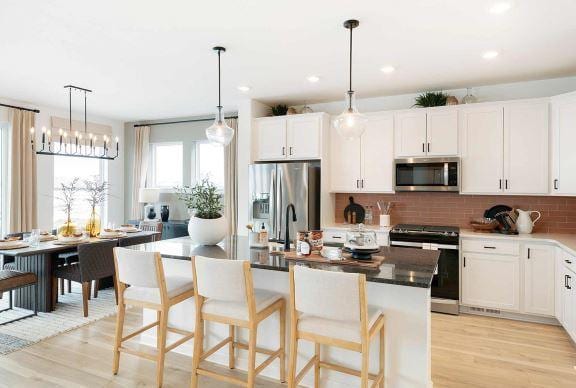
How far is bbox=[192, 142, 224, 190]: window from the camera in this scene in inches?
256

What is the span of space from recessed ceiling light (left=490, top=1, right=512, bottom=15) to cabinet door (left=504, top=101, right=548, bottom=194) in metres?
1.83

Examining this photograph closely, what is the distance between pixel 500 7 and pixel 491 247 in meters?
2.47

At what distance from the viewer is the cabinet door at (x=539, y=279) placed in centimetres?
376

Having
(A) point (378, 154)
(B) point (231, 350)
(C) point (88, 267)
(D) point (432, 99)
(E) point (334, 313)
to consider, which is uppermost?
(D) point (432, 99)

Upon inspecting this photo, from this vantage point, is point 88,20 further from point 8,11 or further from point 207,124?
point 207,124

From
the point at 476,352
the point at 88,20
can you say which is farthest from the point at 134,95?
the point at 476,352

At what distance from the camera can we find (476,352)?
3.19 m

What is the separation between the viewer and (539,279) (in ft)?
12.5

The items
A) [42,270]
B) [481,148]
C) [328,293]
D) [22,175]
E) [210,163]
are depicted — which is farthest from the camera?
[210,163]

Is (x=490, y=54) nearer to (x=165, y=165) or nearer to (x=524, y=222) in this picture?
(x=524, y=222)

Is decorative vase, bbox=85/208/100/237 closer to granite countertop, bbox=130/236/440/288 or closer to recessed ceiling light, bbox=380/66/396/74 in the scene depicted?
granite countertop, bbox=130/236/440/288

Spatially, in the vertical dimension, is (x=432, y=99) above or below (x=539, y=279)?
above

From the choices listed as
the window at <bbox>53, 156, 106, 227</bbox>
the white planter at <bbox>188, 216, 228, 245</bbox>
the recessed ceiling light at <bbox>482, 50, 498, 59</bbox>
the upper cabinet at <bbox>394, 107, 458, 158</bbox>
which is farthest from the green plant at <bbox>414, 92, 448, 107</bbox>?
the window at <bbox>53, 156, 106, 227</bbox>

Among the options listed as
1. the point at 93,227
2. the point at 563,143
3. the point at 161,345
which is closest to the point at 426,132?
the point at 563,143
